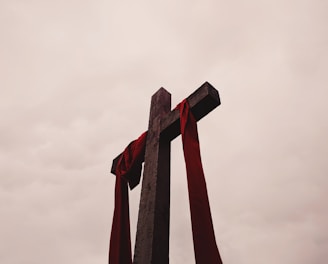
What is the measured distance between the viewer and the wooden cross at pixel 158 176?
2178 mm

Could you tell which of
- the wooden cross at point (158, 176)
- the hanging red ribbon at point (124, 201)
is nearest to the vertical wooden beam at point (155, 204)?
the wooden cross at point (158, 176)

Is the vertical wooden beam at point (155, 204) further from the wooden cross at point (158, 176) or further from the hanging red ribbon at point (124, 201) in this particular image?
the hanging red ribbon at point (124, 201)

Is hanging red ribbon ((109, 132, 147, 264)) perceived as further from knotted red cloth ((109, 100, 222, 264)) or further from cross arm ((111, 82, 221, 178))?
cross arm ((111, 82, 221, 178))

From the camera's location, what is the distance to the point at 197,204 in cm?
218

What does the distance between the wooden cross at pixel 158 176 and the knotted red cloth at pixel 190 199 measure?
5.9 inches

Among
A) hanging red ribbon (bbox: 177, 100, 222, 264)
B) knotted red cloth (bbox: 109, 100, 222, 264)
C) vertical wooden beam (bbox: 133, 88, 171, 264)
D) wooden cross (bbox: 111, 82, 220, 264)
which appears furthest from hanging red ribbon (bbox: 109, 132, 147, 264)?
hanging red ribbon (bbox: 177, 100, 222, 264)

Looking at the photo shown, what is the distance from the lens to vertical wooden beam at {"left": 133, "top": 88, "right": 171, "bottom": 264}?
215 centimetres

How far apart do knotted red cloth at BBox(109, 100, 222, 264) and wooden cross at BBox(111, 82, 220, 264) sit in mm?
149

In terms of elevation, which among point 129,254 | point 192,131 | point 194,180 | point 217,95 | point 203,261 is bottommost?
point 203,261

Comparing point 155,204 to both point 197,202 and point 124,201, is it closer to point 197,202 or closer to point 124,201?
point 197,202

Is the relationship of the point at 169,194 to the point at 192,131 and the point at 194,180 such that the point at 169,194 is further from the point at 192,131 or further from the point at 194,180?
the point at 192,131

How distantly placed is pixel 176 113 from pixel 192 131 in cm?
38

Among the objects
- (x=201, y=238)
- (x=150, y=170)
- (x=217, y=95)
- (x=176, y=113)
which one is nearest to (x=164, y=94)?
(x=176, y=113)

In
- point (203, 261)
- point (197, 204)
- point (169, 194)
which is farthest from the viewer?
point (169, 194)
